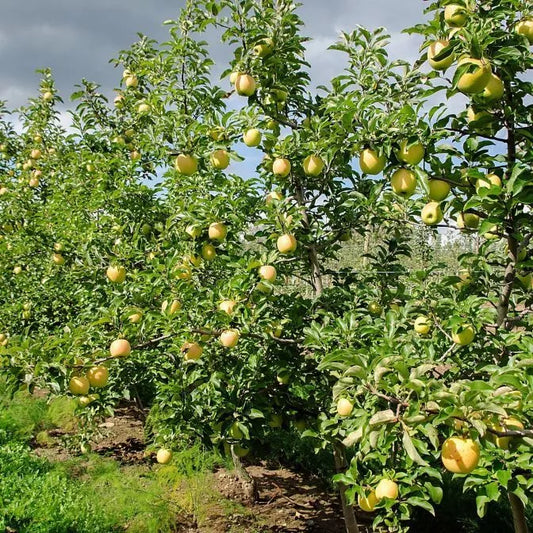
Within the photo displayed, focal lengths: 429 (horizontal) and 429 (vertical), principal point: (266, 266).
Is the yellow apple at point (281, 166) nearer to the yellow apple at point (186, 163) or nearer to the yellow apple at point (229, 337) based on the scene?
the yellow apple at point (186, 163)

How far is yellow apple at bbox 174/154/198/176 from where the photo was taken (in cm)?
259

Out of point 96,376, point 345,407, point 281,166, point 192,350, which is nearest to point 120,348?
point 96,376

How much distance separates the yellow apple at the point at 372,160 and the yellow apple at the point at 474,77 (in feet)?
1.30

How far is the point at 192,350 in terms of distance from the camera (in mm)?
2445

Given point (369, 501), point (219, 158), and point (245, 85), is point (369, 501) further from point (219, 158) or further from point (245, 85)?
point (245, 85)

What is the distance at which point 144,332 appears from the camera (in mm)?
2445

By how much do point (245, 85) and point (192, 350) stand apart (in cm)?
154

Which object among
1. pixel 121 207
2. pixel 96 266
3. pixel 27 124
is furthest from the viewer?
pixel 27 124

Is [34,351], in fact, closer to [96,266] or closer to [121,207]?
[96,266]

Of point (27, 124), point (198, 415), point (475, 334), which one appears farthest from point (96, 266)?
point (27, 124)

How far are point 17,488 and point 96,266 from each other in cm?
250

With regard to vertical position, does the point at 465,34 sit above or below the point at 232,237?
above

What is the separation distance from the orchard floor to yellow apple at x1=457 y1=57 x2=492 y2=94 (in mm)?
3908

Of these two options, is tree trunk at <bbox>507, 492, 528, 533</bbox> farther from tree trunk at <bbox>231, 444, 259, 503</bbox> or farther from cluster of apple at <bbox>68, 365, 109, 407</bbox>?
tree trunk at <bbox>231, 444, 259, 503</bbox>
